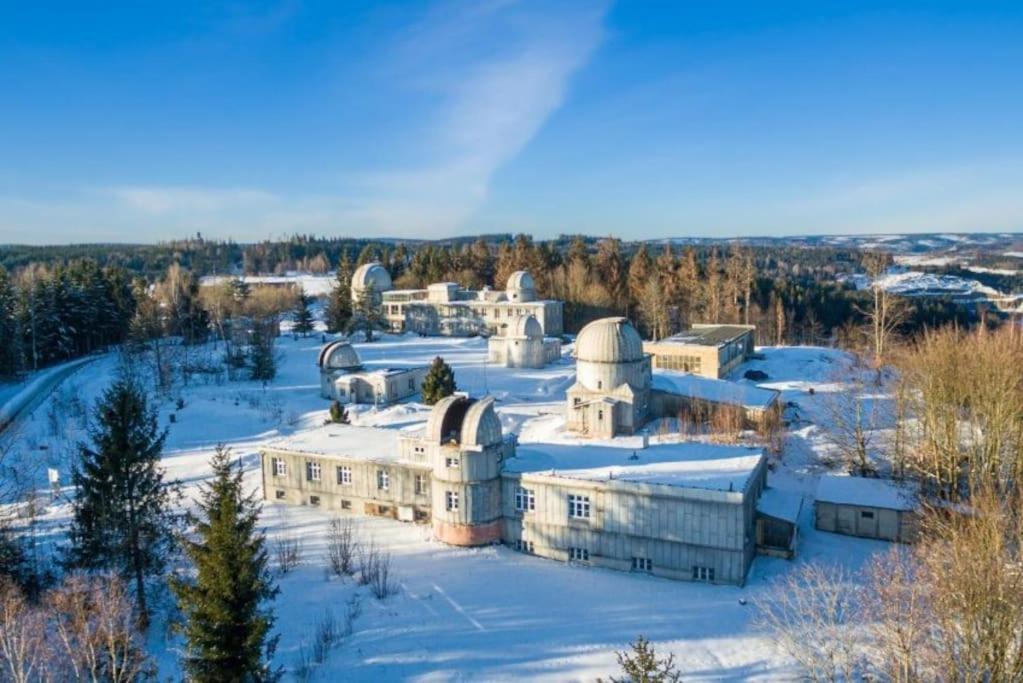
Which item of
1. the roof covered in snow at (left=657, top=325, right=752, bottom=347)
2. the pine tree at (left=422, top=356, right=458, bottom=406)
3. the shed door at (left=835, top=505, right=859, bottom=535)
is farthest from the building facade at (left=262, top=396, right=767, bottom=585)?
the roof covered in snow at (left=657, top=325, right=752, bottom=347)

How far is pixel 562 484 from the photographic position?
25.8 metres

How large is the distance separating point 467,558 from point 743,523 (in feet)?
32.3

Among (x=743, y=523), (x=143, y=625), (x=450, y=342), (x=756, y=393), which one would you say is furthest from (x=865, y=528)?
(x=450, y=342)

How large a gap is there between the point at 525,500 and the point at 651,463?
16.7ft

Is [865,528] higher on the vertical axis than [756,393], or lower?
lower

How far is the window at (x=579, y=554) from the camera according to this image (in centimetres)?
2566

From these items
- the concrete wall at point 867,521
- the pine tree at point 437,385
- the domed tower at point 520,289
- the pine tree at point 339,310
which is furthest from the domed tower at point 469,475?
the pine tree at point 339,310

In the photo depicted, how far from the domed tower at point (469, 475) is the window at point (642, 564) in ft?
17.5

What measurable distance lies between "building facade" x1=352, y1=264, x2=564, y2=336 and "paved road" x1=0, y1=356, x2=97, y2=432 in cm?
2678

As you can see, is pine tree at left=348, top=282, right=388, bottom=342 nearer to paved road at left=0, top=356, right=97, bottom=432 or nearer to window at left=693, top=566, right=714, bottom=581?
paved road at left=0, top=356, right=97, bottom=432

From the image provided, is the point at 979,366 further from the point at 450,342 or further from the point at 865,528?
the point at 450,342

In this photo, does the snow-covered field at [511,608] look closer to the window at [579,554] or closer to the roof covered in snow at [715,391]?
the window at [579,554]

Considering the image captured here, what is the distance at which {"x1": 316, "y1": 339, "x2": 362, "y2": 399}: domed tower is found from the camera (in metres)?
49.9

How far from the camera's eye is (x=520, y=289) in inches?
2768
